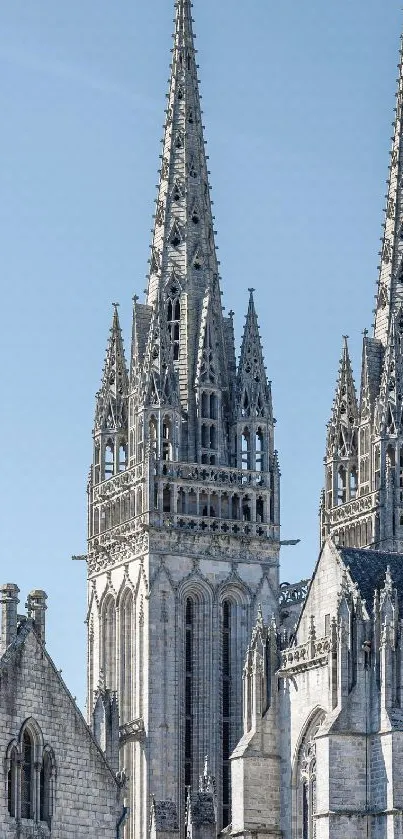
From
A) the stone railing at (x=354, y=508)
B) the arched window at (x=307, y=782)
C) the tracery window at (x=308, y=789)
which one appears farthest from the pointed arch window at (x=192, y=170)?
the tracery window at (x=308, y=789)

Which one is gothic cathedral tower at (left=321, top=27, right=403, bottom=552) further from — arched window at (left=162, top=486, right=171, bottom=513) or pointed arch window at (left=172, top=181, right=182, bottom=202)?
pointed arch window at (left=172, top=181, right=182, bottom=202)

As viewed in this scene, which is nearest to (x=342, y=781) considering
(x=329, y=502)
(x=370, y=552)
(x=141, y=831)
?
(x=370, y=552)

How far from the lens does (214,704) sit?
316 ft

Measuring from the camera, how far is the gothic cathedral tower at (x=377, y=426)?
98000mm

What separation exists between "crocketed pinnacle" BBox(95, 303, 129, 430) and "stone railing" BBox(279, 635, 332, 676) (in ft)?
100

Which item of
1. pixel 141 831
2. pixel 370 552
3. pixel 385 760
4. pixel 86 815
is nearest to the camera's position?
pixel 86 815

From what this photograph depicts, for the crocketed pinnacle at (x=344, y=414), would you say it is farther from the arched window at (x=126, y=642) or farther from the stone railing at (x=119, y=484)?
the arched window at (x=126, y=642)

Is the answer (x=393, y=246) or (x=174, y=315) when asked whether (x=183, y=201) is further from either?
(x=393, y=246)

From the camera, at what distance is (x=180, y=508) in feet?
321

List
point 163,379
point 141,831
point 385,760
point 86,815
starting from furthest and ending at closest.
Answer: point 163,379
point 141,831
point 385,760
point 86,815

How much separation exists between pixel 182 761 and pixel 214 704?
2573 mm

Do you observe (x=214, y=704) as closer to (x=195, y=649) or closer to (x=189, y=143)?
(x=195, y=649)

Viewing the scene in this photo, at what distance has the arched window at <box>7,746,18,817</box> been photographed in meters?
53.7

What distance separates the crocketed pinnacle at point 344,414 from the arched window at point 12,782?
159ft
